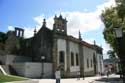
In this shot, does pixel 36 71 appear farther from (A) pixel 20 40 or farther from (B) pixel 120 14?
(B) pixel 120 14

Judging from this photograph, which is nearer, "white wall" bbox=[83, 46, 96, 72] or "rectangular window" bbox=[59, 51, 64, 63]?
"rectangular window" bbox=[59, 51, 64, 63]

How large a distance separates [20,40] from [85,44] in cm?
1467

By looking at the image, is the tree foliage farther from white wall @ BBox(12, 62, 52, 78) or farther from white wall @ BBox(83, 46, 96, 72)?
white wall @ BBox(83, 46, 96, 72)

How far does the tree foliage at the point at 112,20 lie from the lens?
93.4 ft

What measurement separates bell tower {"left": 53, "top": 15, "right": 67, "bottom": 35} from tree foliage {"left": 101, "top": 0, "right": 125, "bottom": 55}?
32.5 ft

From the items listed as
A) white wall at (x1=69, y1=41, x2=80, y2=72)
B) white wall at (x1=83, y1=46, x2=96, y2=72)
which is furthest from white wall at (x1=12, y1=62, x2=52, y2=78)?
white wall at (x1=83, y1=46, x2=96, y2=72)

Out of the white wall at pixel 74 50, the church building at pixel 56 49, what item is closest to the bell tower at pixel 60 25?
the church building at pixel 56 49

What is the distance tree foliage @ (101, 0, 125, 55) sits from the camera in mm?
28481

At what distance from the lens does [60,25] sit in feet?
146

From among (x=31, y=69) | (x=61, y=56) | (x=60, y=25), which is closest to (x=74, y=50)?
(x=61, y=56)

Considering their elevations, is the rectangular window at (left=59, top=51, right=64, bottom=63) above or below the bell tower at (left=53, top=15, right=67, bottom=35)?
below

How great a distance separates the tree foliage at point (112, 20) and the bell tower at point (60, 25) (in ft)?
32.5

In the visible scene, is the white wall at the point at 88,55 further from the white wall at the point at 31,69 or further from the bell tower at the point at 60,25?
the white wall at the point at 31,69

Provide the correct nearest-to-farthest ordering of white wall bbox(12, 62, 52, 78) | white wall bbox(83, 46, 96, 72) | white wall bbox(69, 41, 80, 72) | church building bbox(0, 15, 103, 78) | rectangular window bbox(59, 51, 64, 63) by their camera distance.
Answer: white wall bbox(12, 62, 52, 78)
church building bbox(0, 15, 103, 78)
rectangular window bbox(59, 51, 64, 63)
white wall bbox(69, 41, 80, 72)
white wall bbox(83, 46, 96, 72)
